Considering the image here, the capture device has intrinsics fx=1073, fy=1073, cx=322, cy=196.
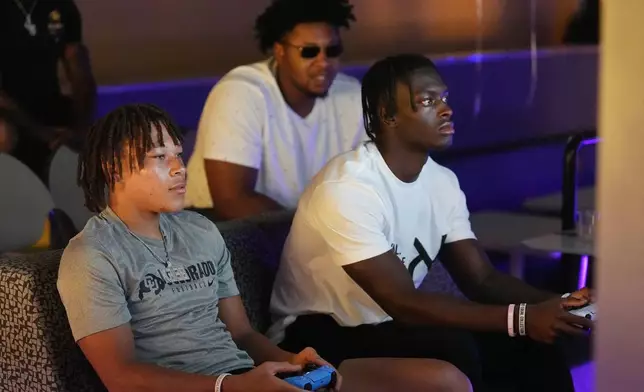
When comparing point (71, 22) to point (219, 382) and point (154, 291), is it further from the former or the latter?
point (219, 382)

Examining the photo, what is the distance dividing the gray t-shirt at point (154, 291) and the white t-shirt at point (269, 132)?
3.33 feet

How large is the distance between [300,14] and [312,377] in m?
1.70

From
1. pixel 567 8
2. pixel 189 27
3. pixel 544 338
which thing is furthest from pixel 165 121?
pixel 567 8

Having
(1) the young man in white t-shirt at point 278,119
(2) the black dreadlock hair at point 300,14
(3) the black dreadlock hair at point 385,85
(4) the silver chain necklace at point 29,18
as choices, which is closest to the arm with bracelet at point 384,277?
(3) the black dreadlock hair at point 385,85

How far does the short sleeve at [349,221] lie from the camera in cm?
245

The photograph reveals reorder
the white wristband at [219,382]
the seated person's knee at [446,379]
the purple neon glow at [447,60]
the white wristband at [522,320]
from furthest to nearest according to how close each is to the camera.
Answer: the purple neon glow at [447,60]
the white wristband at [522,320]
the seated person's knee at [446,379]
the white wristband at [219,382]

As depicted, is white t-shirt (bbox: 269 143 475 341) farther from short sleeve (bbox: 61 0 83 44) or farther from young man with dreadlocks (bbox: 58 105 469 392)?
short sleeve (bbox: 61 0 83 44)

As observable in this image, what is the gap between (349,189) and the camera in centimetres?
251

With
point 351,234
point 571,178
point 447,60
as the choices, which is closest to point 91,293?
point 351,234

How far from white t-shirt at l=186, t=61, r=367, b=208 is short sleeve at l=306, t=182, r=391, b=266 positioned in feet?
2.78

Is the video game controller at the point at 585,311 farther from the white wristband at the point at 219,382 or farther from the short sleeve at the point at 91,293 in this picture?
the short sleeve at the point at 91,293

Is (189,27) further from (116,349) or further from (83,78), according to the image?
(116,349)

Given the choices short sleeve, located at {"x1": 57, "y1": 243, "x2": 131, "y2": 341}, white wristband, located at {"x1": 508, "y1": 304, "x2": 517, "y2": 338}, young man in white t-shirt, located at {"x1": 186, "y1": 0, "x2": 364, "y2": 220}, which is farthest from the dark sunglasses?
short sleeve, located at {"x1": 57, "y1": 243, "x2": 131, "y2": 341}

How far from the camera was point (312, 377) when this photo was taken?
2.08 metres
